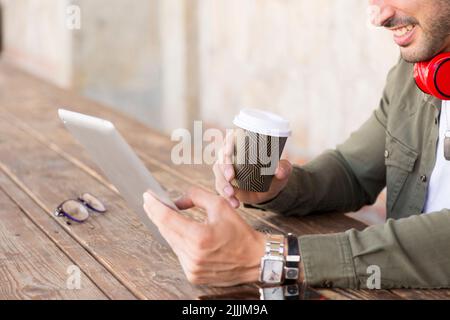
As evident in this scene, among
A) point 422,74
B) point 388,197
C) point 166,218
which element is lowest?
point 388,197

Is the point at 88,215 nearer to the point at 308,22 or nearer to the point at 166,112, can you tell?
the point at 308,22

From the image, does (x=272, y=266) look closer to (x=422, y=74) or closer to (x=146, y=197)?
(x=146, y=197)

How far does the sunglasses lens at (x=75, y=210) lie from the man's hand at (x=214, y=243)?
48 cm

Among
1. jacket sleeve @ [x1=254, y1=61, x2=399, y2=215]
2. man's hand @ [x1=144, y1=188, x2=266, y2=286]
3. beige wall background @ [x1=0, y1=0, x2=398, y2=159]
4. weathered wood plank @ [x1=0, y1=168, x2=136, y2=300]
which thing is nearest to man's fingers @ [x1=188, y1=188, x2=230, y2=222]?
man's hand @ [x1=144, y1=188, x2=266, y2=286]

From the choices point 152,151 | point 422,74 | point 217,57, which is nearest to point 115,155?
point 422,74

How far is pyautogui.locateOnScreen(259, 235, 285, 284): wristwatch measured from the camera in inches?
66.7

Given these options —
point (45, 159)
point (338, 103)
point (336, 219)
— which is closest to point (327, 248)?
point (336, 219)

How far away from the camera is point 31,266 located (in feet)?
5.95

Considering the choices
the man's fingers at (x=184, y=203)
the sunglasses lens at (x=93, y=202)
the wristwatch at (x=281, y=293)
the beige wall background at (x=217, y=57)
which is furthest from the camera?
the beige wall background at (x=217, y=57)

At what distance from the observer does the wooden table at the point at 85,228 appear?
1689 millimetres

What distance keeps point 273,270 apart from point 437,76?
59 centimetres

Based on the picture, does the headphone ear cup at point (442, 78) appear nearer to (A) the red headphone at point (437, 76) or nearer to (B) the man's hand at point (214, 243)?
(A) the red headphone at point (437, 76)

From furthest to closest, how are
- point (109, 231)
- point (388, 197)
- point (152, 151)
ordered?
point (152, 151), point (388, 197), point (109, 231)

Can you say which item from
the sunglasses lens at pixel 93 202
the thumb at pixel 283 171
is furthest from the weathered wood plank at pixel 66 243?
the thumb at pixel 283 171
